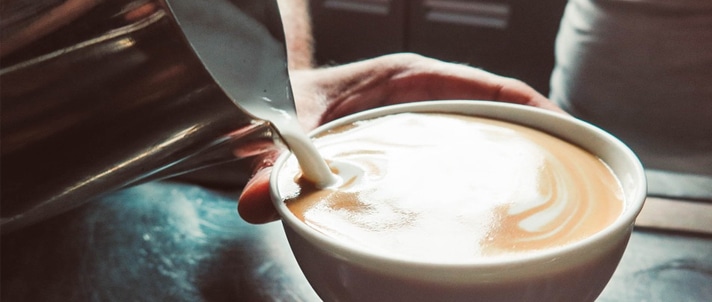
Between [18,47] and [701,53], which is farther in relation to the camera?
[701,53]

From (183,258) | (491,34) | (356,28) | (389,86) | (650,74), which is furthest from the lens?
(356,28)

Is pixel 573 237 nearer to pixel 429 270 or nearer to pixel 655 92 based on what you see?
pixel 429 270

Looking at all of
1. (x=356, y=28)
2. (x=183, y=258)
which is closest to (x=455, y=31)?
(x=356, y=28)

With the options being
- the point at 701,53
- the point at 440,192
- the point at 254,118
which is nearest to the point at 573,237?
the point at 440,192

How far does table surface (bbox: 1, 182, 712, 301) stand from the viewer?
46 centimetres

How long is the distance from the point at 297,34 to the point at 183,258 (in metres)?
0.58

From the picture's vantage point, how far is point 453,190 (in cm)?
40

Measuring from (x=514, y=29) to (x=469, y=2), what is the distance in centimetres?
12

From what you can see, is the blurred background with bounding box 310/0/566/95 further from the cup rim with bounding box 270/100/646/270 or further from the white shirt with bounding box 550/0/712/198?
the cup rim with bounding box 270/100/646/270

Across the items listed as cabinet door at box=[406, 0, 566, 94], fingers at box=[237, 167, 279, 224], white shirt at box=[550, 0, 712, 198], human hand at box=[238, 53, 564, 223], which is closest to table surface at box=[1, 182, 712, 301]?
fingers at box=[237, 167, 279, 224]

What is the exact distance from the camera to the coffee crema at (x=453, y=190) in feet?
1.17

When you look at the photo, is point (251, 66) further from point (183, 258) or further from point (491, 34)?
point (491, 34)

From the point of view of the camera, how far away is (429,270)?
0.30 m

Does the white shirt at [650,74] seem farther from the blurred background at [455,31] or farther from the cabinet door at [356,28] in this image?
the cabinet door at [356,28]
